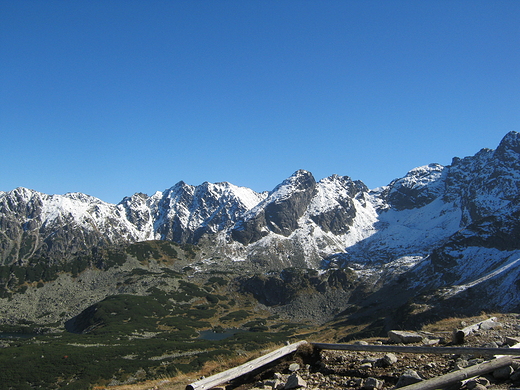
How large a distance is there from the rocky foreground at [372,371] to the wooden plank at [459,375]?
168mm

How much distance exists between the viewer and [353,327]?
543 ft

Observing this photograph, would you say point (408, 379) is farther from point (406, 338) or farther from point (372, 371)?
point (406, 338)

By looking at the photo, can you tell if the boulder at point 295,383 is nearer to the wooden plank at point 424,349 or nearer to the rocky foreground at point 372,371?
the rocky foreground at point 372,371

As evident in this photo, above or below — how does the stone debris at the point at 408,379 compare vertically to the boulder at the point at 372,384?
above

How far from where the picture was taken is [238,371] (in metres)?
16.8

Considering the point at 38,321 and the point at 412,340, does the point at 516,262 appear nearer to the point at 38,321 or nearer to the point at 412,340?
the point at 412,340

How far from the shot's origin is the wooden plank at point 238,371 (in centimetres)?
1549

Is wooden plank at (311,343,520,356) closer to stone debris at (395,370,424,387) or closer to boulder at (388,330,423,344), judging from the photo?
stone debris at (395,370,424,387)

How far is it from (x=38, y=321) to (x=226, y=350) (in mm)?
Answer: 122174

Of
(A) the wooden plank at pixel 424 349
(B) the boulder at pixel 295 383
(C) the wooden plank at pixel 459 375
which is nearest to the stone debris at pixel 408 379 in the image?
(C) the wooden plank at pixel 459 375

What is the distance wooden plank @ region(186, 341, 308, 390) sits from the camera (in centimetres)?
1549

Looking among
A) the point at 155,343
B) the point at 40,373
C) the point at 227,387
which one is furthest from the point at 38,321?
the point at 227,387

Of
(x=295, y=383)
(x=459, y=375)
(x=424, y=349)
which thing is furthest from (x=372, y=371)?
(x=459, y=375)

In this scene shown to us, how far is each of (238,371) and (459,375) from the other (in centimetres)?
923
